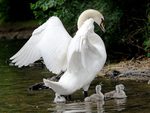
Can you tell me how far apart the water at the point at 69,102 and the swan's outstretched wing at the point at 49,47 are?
752 mm

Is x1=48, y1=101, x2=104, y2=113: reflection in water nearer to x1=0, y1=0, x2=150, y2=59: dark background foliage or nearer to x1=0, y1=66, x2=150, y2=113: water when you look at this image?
x1=0, y1=66, x2=150, y2=113: water

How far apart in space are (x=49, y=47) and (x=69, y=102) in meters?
1.15

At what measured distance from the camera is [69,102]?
40.0ft

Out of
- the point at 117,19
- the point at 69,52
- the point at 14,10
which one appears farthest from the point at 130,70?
the point at 14,10

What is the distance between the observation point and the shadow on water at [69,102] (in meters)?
11.1

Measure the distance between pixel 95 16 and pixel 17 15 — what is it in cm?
3278

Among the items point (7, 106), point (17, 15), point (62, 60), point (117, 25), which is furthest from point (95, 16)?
point (17, 15)

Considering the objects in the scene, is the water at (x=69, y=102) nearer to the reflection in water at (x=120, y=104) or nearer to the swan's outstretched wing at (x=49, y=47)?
the reflection in water at (x=120, y=104)

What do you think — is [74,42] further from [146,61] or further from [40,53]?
[146,61]

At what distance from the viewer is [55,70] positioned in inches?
492

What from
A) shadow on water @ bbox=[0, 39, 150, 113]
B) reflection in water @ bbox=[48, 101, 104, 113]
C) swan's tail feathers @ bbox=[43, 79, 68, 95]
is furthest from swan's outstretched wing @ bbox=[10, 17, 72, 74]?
reflection in water @ bbox=[48, 101, 104, 113]

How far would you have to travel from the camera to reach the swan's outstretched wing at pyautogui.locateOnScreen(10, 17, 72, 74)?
12.5 m

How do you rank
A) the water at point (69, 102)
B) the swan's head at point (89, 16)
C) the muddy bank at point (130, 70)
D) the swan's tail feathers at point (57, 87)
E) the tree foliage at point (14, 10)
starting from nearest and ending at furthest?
the water at point (69, 102), the swan's tail feathers at point (57, 87), the swan's head at point (89, 16), the muddy bank at point (130, 70), the tree foliage at point (14, 10)

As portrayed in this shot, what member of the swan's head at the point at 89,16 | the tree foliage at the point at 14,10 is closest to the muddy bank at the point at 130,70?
the swan's head at the point at 89,16
